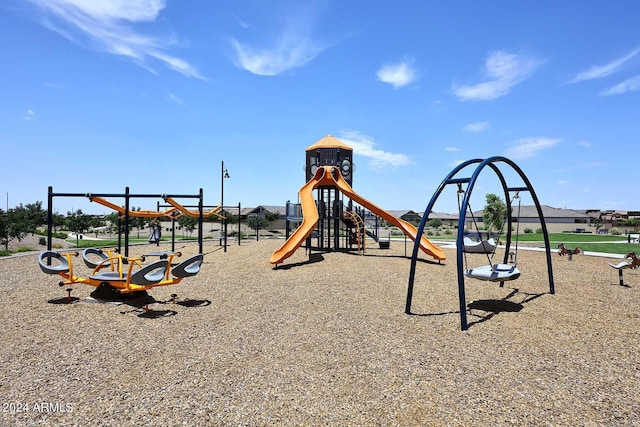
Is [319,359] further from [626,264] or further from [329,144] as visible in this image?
[329,144]

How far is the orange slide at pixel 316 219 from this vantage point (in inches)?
573

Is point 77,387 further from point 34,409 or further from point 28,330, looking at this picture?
point 28,330

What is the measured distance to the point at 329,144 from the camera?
21.7 m

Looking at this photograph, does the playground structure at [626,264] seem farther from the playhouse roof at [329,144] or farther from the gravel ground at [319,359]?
the playhouse roof at [329,144]

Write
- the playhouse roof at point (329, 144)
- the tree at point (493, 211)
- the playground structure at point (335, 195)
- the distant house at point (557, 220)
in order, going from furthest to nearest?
the distant house at point (557, 220) < the tree at point (493, 211) < the playhouse roof at point (329, 144) < the playground structure at point (335, 195)

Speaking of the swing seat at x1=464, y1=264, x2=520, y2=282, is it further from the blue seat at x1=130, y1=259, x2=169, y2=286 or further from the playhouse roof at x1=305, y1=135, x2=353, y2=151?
the playhouse roof at x1=305, y1=135, x2=353, y2=151

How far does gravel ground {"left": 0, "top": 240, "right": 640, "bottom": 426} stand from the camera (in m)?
3.99

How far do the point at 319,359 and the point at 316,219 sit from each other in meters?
10.7

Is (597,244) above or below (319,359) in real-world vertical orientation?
above

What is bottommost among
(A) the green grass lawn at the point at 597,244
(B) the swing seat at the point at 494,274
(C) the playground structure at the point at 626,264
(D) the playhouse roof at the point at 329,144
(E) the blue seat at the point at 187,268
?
(A) the green grass lawn at the point at 597,244

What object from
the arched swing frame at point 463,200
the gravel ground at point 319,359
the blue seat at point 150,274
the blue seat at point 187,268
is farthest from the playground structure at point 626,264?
the blue seat at point 150,274

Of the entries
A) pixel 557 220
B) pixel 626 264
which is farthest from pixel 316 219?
pixel 557 220

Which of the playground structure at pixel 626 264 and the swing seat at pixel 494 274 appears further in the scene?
the playground structure at pixel 626 264

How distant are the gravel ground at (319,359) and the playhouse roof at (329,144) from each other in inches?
505
